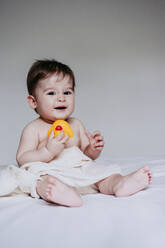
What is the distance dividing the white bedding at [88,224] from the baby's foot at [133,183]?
0.11 ft

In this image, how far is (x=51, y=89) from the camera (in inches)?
48.9

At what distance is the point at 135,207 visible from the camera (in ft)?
2.59

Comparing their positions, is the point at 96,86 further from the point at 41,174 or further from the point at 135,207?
the point at 135,207

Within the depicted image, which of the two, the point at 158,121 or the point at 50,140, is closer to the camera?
the point at 50,140

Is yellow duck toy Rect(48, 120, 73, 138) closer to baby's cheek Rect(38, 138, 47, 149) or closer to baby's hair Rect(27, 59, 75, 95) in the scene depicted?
baby's cheek Rect(38, 138, 47, 149)

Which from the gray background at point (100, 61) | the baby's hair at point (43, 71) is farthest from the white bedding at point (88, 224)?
the gray background at point (100, 61)

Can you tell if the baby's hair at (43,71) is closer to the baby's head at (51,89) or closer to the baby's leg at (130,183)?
the baby's head at (51,89)

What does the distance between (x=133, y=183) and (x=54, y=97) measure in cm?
49

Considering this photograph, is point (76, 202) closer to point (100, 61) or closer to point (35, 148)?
point (35, 148)

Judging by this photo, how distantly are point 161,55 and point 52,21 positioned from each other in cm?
118

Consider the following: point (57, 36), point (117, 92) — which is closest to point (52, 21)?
point (57, 36)

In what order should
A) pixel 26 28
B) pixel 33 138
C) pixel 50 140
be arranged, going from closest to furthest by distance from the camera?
pixel 50 140
pixel 33 138
pixel 26 28

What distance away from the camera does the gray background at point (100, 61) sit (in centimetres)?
308

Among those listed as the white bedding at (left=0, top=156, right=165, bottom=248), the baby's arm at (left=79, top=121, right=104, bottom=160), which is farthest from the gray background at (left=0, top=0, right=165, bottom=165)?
the white bedding at (left=0, top=156, right=165, bottom=248)
